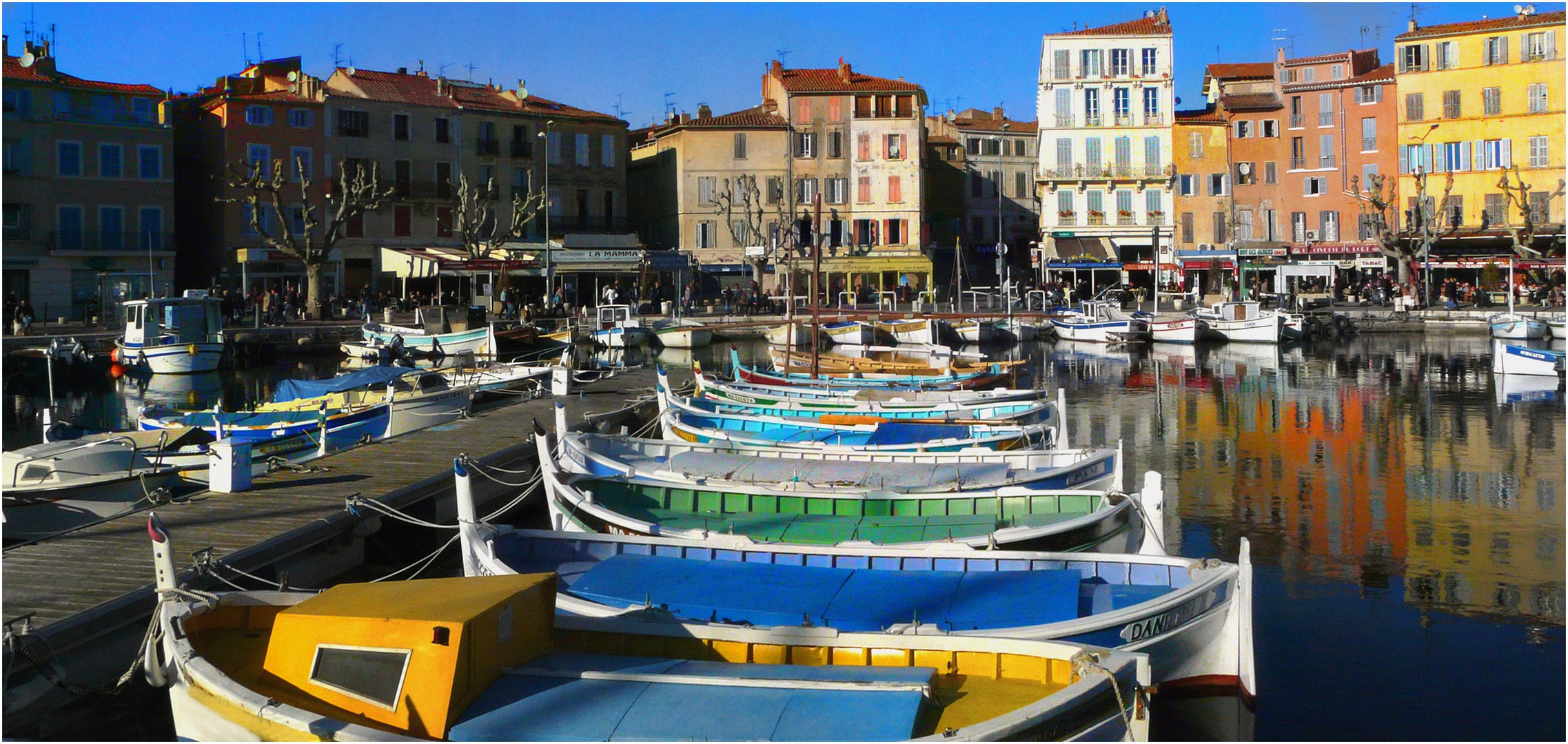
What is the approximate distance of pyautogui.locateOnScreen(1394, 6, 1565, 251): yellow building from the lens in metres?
66.8

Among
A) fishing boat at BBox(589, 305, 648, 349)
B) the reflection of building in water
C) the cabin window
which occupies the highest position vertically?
fishing boat at BBox(589, 305, 648, 349)

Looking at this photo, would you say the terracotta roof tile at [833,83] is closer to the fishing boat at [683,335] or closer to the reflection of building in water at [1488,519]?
the fishing boat at [683,335]

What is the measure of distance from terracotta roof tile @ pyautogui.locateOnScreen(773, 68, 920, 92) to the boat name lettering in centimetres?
6304

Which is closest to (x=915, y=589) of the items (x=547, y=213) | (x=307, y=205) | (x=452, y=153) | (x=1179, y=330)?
(x=1179, y=330)

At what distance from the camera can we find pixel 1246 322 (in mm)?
55938

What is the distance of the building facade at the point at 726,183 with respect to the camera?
7175cm

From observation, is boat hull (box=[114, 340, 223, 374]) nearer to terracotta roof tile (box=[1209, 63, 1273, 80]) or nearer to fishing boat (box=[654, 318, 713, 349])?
fishing boat (box=[654, 318, 713, 349])

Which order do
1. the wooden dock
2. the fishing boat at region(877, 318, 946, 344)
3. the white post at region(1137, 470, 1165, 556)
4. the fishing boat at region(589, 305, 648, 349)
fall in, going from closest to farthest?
the wooden dock < the white post at region(1137, 470, 1165, 556) < the fishing boat at region(589, 305, 648, 349) < the fishing boat at region(877, 318, 946, 344)

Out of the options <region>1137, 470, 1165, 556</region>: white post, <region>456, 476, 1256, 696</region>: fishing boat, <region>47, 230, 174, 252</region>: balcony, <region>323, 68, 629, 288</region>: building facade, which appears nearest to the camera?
<region>456, 476, 1256, 696</region>: fishing boat

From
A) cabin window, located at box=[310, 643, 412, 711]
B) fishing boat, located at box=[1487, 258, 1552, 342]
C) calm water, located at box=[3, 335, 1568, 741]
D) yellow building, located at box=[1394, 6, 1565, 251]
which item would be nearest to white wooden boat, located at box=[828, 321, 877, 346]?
calm water, located at box=[3, 335, 1568, 741]

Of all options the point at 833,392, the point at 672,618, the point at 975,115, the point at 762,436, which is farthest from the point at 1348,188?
the point at 672,618

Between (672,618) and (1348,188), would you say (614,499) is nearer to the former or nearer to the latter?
(672,618)

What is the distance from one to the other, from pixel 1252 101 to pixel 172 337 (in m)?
54.9

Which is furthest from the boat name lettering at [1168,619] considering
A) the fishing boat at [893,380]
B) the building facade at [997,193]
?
the building facade at [997,193]
